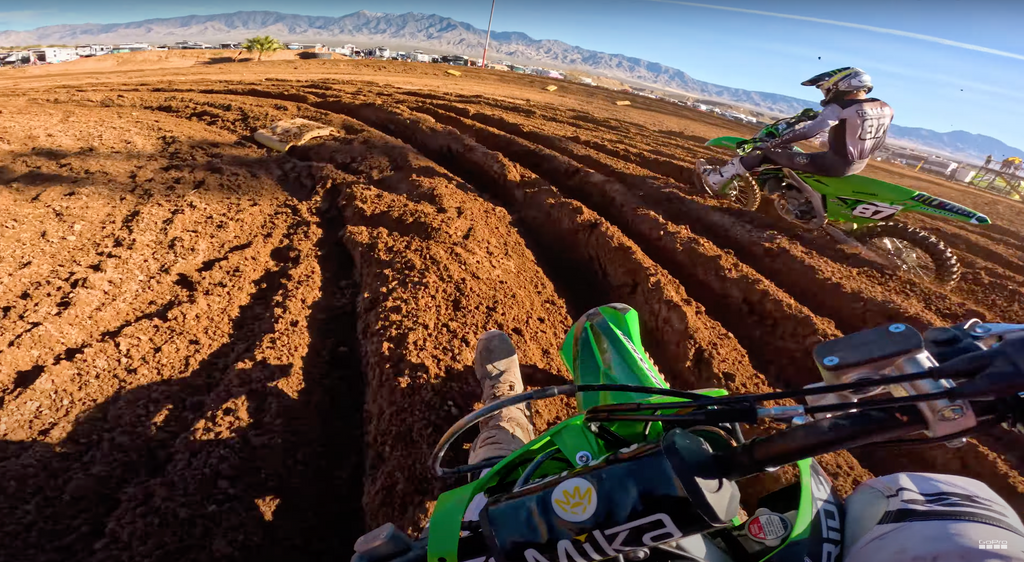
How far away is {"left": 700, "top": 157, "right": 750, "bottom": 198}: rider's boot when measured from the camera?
246 inches

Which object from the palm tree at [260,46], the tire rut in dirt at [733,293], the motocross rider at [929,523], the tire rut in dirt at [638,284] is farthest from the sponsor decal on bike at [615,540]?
the palm tree at [260,46]

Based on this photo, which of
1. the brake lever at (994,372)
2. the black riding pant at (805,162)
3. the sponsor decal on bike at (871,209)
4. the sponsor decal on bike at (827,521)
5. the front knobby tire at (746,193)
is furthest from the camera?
the front knobby tire at (746,193)

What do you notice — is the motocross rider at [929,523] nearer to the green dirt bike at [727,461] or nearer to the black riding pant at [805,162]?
the green dirt bike at [727,461]

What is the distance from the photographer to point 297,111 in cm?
985

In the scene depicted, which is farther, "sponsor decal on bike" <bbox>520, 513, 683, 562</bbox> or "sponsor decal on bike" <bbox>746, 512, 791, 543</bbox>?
"sponsor decal on bike" <bbox>746, 512, 791, 543</bbox>

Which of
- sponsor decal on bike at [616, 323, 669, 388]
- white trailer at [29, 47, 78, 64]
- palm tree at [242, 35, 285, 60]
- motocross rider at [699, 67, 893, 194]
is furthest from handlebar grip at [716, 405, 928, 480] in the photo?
white trailer at [29, 47, 78, 64]

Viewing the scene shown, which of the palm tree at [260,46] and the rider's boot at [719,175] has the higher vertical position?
the palm tree at [260,46]

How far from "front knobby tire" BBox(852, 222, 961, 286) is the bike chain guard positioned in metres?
5.22

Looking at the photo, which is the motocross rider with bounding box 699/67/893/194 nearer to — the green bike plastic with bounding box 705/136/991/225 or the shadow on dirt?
the green bike plastic with bounding box 705/136/991/225

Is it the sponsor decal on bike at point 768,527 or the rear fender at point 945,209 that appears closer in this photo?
the sponsor decal on bike at point 768,527

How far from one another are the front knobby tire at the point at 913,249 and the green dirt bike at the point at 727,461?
16.5 feet

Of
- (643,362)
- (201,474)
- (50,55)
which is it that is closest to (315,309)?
(201,474)

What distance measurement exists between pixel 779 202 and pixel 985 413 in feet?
19.6

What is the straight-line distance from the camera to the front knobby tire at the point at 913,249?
4852 mm
